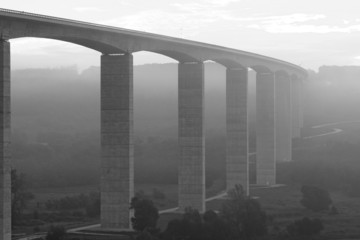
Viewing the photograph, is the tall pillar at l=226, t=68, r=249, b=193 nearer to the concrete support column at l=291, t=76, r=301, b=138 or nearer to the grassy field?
the grassy field

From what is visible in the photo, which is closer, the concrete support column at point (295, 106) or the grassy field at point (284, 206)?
the grassy field at point (284, 206)

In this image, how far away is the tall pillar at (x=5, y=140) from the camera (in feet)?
165

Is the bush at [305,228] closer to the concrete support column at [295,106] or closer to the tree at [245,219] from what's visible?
the tree at [245,219]

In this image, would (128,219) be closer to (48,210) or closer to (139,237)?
(139,237)

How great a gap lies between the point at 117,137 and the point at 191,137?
12928mm

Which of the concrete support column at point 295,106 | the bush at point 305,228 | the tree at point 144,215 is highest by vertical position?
the concrete support column at point 295,106

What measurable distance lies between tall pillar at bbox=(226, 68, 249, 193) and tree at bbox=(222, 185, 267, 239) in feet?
80.8

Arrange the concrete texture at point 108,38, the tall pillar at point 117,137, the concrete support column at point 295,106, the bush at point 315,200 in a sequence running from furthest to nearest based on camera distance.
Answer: the concrete support column at point 295,106, the bush at point 315,200, the tall pillar at point 117,137, the concrete texture at point 108,38

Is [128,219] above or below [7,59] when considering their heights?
below

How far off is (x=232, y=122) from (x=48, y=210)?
21.1 meters

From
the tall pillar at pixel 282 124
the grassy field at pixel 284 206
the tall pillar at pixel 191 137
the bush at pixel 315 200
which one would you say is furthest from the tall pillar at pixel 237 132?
the tall pillar at pixel 282 124

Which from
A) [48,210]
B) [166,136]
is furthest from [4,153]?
[166,136]

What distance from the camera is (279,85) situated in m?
116

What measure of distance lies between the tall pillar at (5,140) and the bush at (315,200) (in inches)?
1326
